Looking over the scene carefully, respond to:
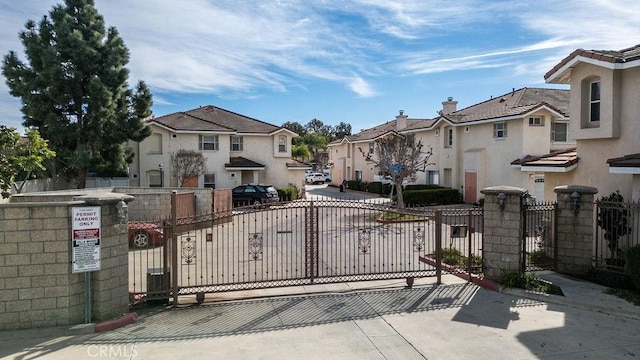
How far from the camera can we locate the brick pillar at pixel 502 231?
9562 mm

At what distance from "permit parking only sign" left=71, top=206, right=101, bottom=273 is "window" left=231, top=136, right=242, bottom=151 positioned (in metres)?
28.1

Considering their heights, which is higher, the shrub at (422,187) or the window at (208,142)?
the window at (208,142)

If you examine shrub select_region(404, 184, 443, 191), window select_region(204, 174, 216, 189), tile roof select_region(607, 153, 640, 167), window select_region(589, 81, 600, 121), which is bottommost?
shrub select_region(404, 184, 443, 191)

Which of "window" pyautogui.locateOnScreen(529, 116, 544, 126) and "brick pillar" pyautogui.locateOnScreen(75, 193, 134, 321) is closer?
"brick pillar" pyautogui.locateOnScreen(75, 193, 134, 321)

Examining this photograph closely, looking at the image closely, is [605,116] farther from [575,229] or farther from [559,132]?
[559,132]

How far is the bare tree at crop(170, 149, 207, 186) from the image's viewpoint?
98.4ft

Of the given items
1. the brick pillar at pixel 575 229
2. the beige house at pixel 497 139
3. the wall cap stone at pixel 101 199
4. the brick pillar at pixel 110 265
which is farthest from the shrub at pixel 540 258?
the beige house at pixel 497 139

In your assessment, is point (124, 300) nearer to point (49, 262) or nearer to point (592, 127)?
point (49, 262)

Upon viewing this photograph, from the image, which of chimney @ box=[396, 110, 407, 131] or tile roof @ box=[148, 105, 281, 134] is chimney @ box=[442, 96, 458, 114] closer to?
chimney @ box=[396, 110, 407, 131]

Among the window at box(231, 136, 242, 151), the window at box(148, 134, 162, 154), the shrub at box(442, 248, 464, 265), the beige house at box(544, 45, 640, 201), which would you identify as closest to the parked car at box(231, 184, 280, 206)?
the window at box(231, 136, 242, 151)

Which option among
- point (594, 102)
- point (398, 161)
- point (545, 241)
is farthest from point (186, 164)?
point (594, 102)

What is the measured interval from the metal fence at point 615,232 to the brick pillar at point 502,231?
2.42 m

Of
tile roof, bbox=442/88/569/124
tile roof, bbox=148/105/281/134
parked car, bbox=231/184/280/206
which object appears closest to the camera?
tile roof, bbox=442/88/569/124

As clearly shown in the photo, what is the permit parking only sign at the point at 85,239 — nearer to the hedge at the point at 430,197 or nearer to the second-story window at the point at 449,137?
the hedge at the point at 430,197
